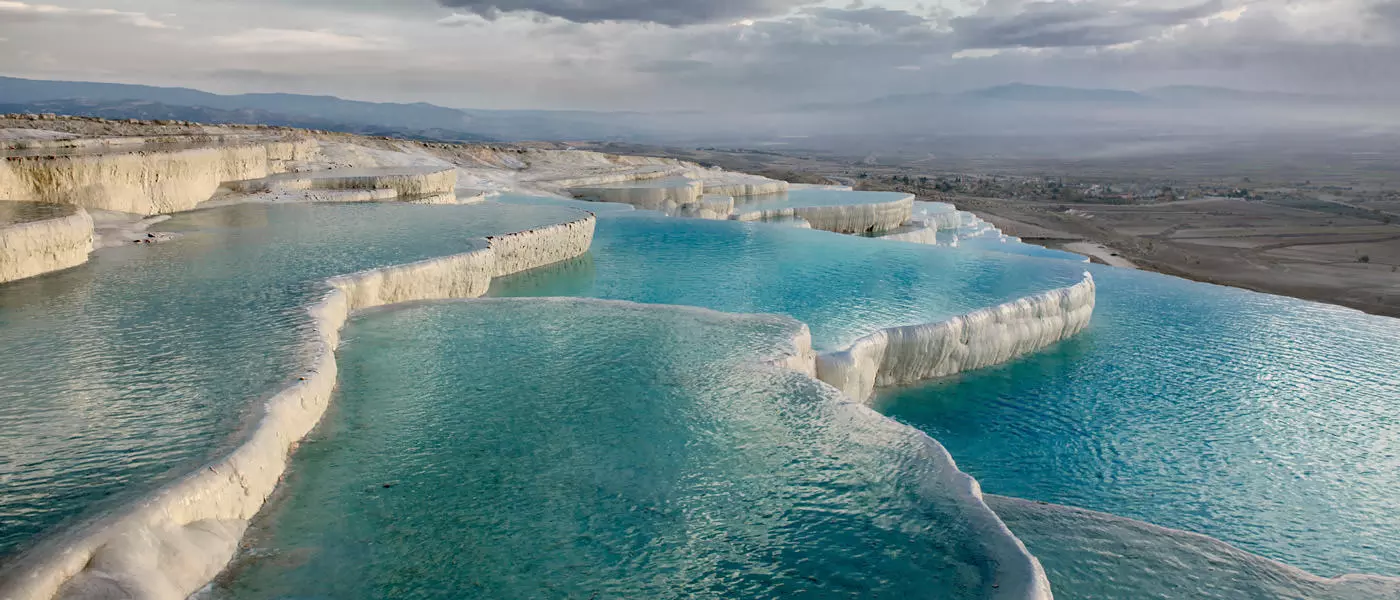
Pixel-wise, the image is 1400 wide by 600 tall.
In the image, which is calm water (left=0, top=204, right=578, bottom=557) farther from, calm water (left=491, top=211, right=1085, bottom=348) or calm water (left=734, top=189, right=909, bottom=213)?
calm water (left=734, top=189, right=909, bottom=213)

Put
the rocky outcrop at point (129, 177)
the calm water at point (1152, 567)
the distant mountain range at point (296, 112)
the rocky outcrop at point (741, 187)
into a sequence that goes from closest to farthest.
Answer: the calm water at point (1152, 567) < the rocky outcrop at point (129, 177) < the rocky outcrop at point (741, 187) < the distant mountain range at point (296, 112)

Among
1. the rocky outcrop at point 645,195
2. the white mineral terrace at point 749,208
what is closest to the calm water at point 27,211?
the white mineral terrace at point 749,208

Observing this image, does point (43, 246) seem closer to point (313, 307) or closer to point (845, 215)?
point (313, 307)

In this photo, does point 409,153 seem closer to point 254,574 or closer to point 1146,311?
point 1146,311

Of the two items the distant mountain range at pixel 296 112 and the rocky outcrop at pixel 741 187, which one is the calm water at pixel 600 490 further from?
the distant mountain range at pixel 296 112

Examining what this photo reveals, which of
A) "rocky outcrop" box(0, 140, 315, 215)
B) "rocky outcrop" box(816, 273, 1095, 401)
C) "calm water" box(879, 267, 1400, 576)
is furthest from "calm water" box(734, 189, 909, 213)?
"rocky outcrop" box(0, 140, 315, 215)

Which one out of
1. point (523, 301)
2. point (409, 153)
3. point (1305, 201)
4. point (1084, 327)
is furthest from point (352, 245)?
point (1305, 201)
